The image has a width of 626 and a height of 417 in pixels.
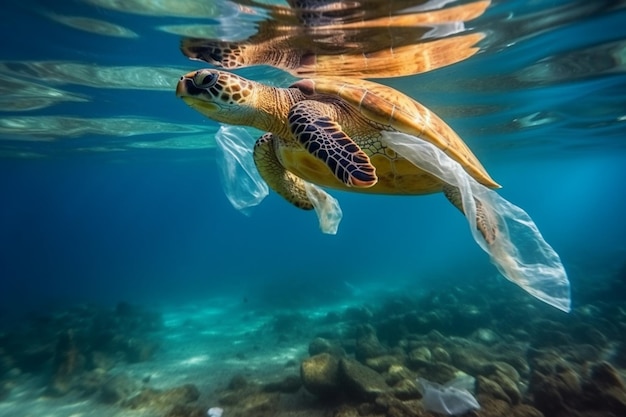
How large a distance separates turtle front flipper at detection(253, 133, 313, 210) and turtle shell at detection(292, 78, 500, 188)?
90cm

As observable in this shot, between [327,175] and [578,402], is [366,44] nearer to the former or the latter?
[327,175]

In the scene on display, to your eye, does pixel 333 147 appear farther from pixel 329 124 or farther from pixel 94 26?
pixel 94 26

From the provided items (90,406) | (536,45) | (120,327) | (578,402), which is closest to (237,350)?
(90,406)

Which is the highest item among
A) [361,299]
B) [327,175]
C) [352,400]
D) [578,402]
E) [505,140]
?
[505,140]

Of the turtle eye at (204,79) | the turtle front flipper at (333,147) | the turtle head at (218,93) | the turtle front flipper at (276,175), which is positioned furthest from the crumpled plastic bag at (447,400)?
the turtle eye at (204,79)

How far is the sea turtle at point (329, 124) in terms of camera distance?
3.12 metres

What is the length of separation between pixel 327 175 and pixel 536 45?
22.2 feet

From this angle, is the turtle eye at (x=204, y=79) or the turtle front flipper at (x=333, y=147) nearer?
the turtle front flipper at (x=333, y=147)

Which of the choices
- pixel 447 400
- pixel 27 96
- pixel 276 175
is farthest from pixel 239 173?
pixel 27 96

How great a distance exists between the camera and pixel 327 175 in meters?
4.20

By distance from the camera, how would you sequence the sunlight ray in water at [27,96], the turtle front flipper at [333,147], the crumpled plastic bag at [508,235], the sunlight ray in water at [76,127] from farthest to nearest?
the sunlight ray in water at [76,127]
the sunlight ray in water at [27,96]
the crumpled plastic bag at [508,235]
the turtle front flipper at [333,147]

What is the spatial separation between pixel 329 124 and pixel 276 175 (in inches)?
82.3

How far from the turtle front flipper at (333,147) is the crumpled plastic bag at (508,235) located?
31.5 inches

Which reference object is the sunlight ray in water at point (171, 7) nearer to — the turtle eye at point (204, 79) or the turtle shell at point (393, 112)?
the turtle shell at point (393, 112)
